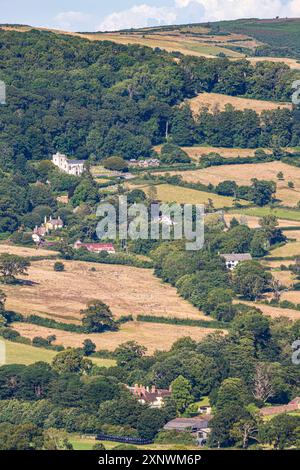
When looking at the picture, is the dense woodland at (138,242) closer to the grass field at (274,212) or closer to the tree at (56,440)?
the tree at (56,440)

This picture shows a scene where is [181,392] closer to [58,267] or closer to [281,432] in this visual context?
[281,432]

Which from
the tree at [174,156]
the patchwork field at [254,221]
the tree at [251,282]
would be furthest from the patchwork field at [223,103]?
the tree at [251,282]

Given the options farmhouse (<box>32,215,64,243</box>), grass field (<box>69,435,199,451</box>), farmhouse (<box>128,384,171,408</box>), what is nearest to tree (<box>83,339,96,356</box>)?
farmhouse (<box>128,384,171,408</box>)

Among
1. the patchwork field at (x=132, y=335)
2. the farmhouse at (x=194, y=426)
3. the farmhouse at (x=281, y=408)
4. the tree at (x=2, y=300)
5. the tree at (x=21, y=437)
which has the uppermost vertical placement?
the tree at (x=21, y=437)

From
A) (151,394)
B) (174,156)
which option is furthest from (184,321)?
(174,156)

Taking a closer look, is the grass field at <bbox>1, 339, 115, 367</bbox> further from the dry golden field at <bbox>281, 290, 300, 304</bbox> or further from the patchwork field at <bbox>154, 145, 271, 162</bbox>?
the patchwork field at <bbox>154, 145, 271, 162</bbox>
